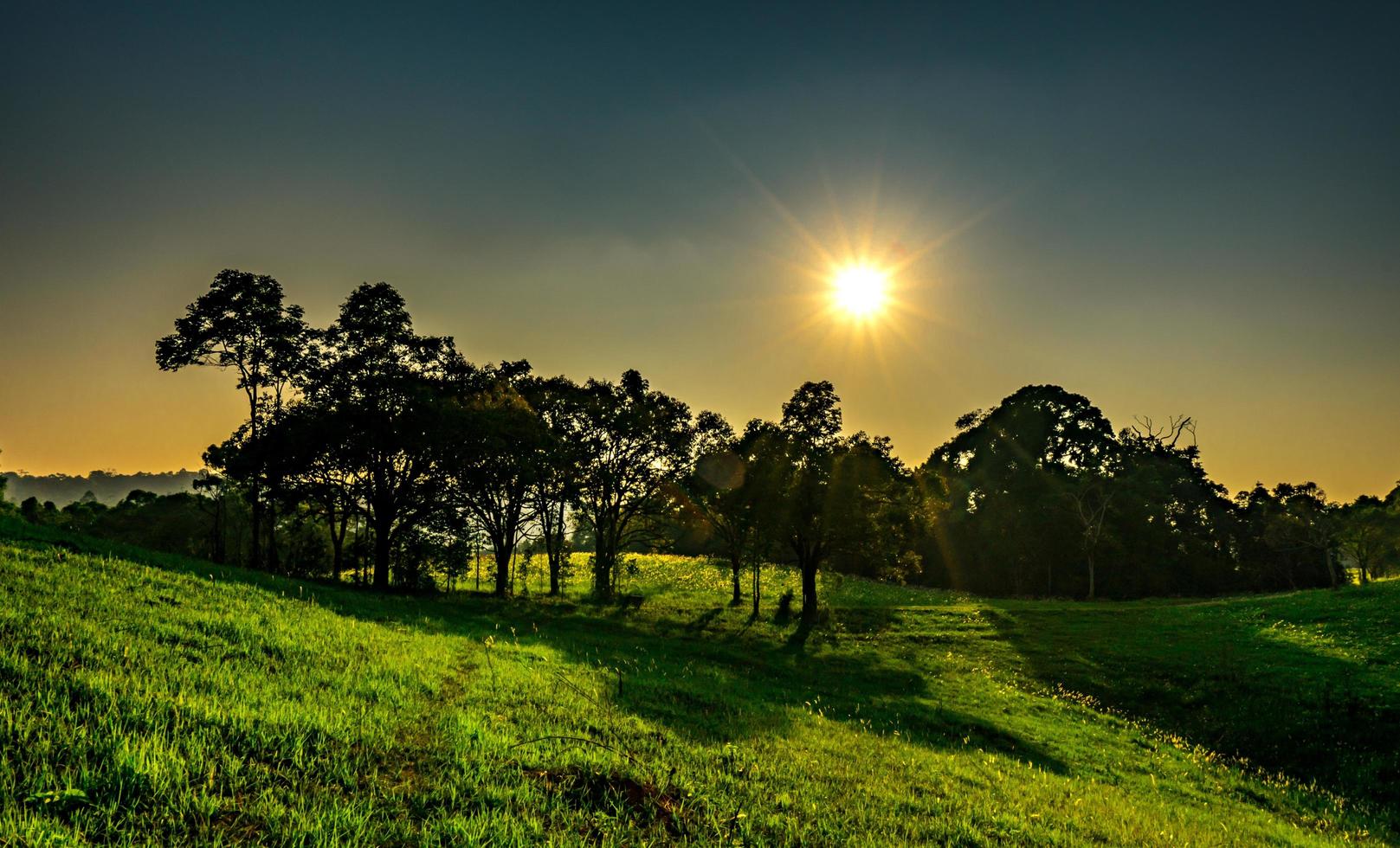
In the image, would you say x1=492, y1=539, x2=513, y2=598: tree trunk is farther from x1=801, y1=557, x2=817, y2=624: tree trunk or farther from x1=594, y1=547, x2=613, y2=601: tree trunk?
x1=801, y1=557, x2=817, y2=624: tree trunk

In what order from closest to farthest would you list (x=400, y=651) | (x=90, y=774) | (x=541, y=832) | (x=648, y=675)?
(x=90, y=774) → (x=541, y=832) → (x=400, y=651) → (x=648, y=675)

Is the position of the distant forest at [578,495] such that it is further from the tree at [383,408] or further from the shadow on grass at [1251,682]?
the shadow on grass at [1251,682]

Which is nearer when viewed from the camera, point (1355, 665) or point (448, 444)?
point (1355, 665)

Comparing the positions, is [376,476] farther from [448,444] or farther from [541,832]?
[541,832]

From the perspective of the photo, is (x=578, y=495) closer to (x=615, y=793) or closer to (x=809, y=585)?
(x=809, y=585)

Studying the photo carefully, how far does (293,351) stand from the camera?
122 ft

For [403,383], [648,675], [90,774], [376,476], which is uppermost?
[403,383]

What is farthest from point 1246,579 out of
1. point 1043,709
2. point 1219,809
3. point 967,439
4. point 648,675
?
point 648,675

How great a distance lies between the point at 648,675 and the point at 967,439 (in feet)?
267

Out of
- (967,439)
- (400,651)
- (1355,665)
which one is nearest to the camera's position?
(400,651)

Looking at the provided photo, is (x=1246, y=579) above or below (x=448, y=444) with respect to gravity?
below

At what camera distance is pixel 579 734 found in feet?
29.0

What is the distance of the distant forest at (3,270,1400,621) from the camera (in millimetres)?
36562

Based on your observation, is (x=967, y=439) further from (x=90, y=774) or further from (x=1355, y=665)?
(x=90, y=774)
